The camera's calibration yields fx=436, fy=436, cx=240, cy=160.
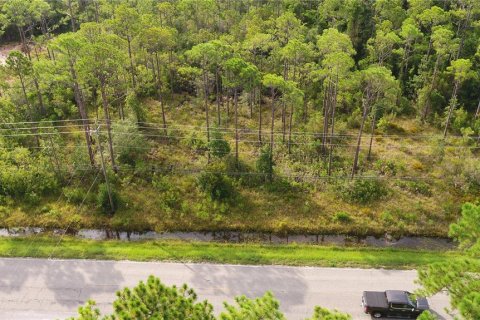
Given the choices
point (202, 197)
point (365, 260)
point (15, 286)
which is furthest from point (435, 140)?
point (15, 286)

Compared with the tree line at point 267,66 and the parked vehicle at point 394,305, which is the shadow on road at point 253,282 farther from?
the tree line at point 267,66

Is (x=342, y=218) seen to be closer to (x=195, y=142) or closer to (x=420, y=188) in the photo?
(x=420, y=188)

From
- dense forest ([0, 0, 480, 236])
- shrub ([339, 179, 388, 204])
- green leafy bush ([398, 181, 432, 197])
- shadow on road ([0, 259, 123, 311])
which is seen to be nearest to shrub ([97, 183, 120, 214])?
dense forest ([0, 0, 480, 236])

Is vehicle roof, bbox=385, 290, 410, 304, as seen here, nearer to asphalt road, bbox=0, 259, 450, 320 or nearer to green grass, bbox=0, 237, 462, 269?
asphalt road, bbox=0, 259, 450, 320

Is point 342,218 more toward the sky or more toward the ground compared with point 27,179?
more toward the ground

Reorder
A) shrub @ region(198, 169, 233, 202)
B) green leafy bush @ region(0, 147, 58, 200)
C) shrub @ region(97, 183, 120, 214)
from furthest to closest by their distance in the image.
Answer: green leafy bush @ region(0, 147, 58, 200), shrub @ region(198, 169, 233, 202), shrub @ region(97, 183, 120, 214)

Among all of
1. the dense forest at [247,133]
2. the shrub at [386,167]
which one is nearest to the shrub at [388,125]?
the dense forest at [247,133]

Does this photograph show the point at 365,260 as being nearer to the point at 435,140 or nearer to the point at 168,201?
the point at 168,201

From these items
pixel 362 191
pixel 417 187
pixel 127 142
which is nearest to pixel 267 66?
pixel 127 142
